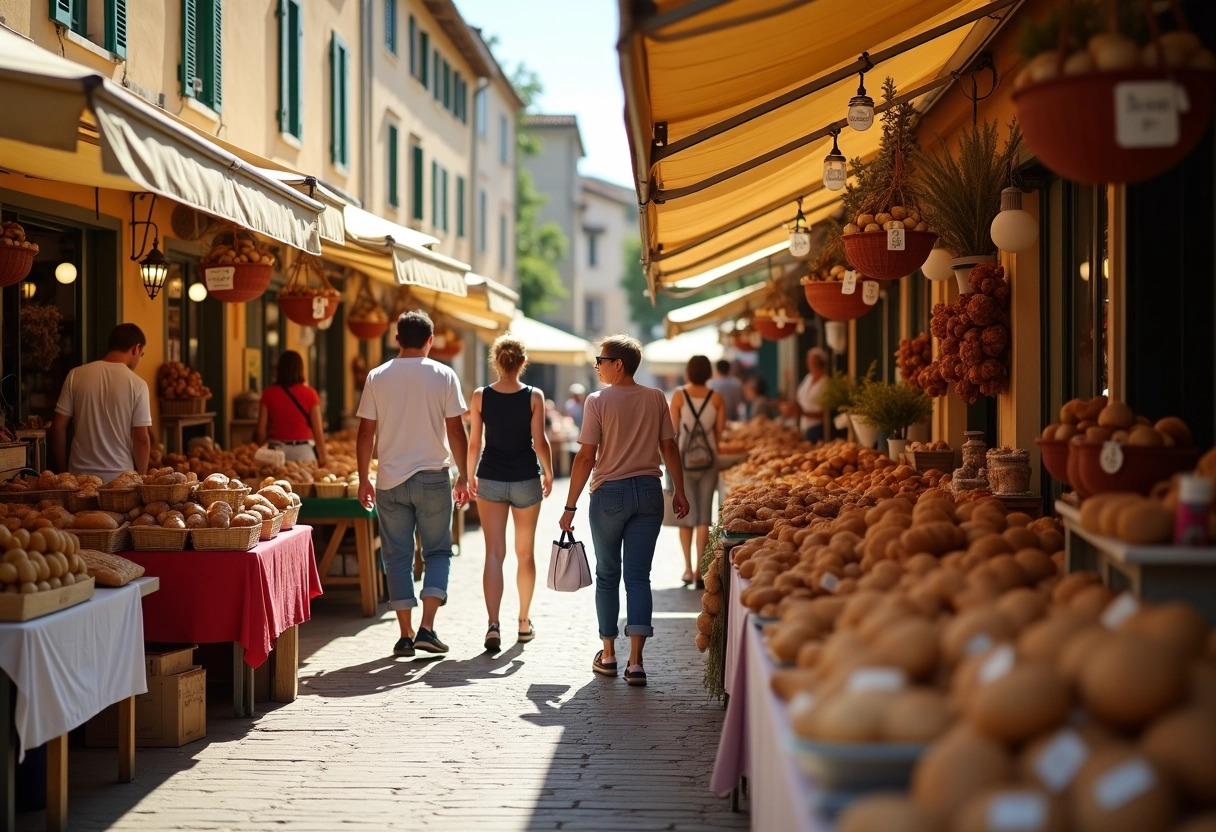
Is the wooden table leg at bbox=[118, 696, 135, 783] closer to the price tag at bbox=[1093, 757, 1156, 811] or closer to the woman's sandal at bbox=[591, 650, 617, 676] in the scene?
the woman's sandal at bbox=[591, 650, 617, 676]

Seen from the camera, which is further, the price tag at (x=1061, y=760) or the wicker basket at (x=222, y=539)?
the wicker basket at (x=222, y=539)

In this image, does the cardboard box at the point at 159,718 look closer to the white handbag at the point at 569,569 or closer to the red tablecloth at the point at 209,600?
the red tablecloth at the point at 209,600

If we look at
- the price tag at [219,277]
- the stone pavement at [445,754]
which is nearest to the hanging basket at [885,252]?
the stone pavement at [445,754]

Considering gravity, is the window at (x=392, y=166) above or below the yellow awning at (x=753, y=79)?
above

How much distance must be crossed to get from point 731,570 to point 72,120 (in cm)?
364

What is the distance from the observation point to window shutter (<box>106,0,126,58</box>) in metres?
8.98

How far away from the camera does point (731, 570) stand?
20.6ft

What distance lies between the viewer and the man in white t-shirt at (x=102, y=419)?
7.89 metres

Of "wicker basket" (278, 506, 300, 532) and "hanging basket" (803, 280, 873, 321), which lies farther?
"hanging basket" (803, 280, 873, 321)

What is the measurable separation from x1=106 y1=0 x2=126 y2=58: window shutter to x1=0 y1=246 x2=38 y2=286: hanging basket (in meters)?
2.45

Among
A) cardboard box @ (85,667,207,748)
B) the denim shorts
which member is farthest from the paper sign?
the denim shorts

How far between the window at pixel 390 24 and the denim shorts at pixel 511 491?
525 inches

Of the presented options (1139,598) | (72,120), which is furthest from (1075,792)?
(72,120)

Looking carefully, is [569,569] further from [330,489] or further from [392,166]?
[392,166]
